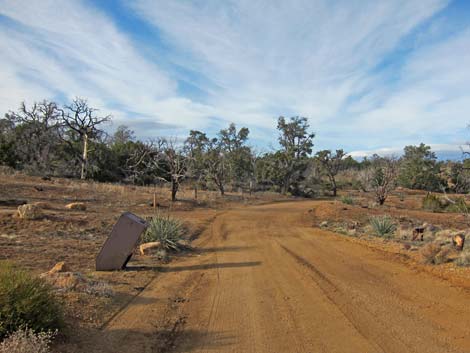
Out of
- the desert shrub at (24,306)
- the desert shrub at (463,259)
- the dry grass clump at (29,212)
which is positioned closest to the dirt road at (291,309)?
the desert shrub at (24,306)

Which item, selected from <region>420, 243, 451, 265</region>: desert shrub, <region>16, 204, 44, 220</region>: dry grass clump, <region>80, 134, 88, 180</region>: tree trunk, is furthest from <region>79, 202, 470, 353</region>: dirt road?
<region>80, 134, 88, 180</region>: tree trunk

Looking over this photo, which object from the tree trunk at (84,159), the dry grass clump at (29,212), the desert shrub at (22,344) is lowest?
the desert shrub at (22,344)

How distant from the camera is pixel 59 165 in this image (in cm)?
4369

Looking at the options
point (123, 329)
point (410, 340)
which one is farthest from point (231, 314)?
point (410, 340)

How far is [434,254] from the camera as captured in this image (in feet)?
33.2

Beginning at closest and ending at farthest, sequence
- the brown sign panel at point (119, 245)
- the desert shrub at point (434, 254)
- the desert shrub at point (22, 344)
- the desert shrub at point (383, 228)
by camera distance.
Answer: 1. the desert shrub at point (22, 344)
2. the brown sign panel at point (119, 245)
3. the desert shrub at point (434, 254)
4. the desert shrub at point (383, 228)

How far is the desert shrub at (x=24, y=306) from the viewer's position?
4523 millimetres

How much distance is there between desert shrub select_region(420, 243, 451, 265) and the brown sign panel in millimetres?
7426

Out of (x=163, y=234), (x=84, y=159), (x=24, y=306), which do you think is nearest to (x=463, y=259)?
(x=163, y=234)

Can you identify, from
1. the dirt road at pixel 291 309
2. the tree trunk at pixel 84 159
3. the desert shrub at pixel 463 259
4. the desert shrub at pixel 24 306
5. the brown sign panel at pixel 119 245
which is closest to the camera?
the desert shrub at pixel 24 306

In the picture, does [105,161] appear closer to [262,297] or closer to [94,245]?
[94,245]

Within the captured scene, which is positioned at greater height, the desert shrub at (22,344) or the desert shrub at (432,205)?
the desert shrub at (432,205)

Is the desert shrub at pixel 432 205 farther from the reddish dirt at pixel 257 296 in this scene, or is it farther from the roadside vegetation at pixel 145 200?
the reddish dirt at pixel 257 296

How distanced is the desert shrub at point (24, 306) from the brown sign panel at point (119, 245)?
12.3ft
